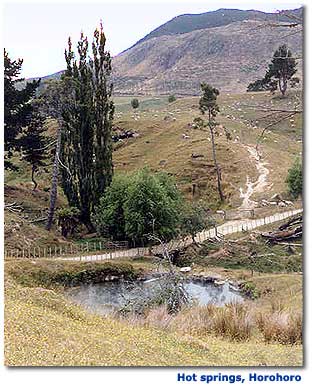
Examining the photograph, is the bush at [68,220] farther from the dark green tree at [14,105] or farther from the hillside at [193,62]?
the hillside at [193,62]

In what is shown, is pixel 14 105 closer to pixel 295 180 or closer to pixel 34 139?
pixel 34 139

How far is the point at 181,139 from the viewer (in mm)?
36031

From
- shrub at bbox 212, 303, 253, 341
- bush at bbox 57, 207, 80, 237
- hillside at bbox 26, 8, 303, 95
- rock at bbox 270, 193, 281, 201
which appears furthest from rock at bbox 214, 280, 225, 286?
hillside at bbox 26, 8, 303, 95

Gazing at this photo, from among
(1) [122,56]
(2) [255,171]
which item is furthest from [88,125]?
(1) [122,56]

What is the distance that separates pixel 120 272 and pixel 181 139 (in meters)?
19.3

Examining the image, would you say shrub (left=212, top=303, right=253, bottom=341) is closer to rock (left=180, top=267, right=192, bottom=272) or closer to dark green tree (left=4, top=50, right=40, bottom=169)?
rock (left=180, top=267, right=192, bottom=272)

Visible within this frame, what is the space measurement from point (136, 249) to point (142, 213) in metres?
1.50

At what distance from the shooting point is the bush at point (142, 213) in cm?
2042

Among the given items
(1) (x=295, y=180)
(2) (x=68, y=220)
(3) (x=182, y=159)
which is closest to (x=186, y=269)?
(2) (x=68, y=220)

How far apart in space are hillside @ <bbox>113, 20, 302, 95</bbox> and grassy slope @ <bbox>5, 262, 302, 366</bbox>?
6431 cm

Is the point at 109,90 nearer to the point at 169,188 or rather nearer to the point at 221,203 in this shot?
the point at 169,188

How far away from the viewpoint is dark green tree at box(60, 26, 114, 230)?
2419cm

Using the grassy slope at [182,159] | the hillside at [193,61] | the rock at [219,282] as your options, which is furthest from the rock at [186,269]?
the hillside at [193,61]

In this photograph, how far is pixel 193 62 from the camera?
9500 cm
